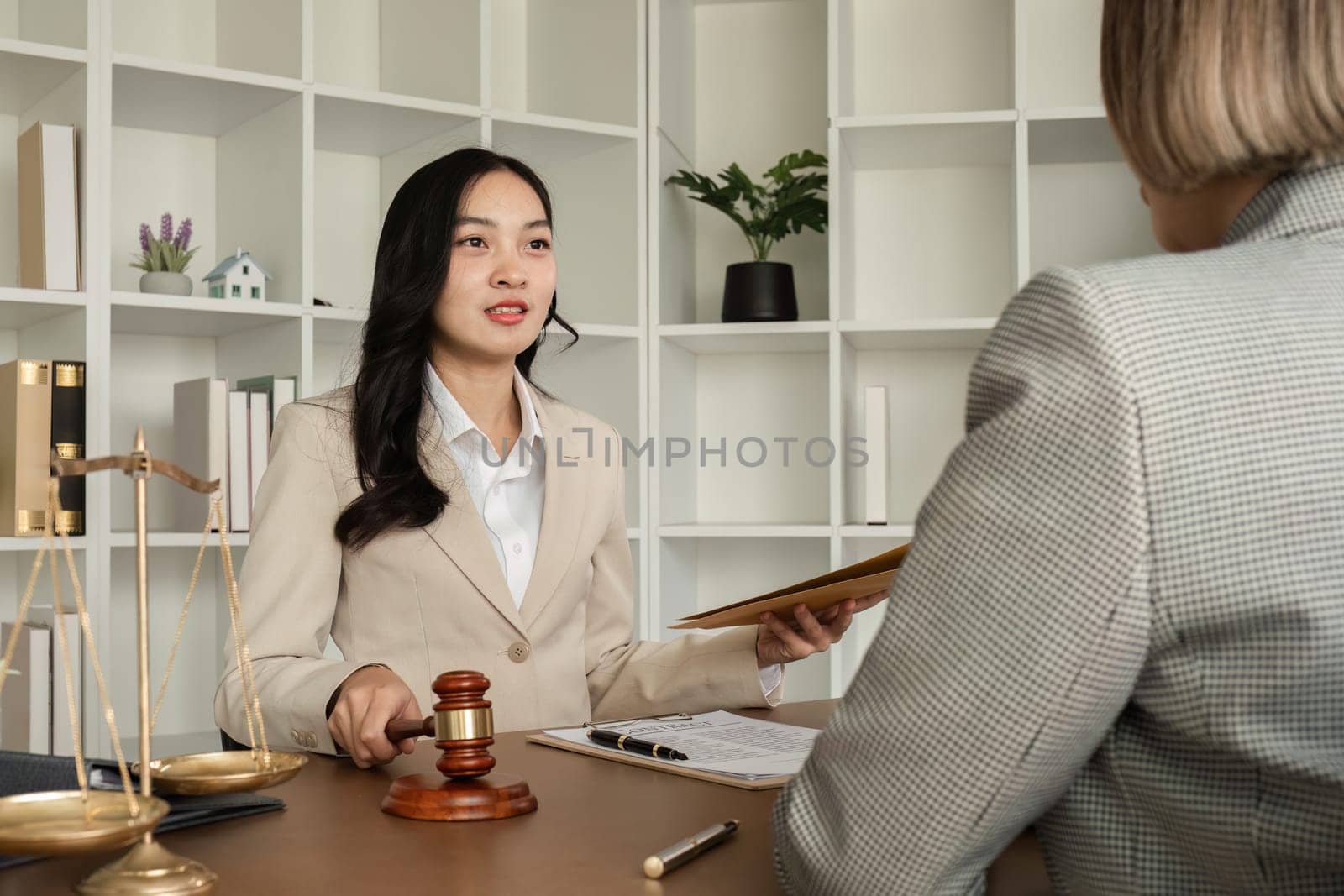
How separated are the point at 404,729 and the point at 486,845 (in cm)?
26

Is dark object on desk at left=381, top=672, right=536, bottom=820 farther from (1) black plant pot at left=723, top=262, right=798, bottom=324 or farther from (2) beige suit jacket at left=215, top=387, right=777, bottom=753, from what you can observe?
(1) black plant pot at left=723, top=262, right=798, bottom=324

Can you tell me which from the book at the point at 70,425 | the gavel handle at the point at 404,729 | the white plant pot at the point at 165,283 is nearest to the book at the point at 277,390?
the white plant pot at the point at 165,283

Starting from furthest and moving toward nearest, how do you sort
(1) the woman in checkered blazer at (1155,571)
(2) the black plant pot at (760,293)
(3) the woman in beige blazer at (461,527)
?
(2) the black plant pot at (760,293), (3) the woman in beige blazer at (461,527), (1) the woman in checkered blazer at (1155,571)

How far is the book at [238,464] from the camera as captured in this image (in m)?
2.58

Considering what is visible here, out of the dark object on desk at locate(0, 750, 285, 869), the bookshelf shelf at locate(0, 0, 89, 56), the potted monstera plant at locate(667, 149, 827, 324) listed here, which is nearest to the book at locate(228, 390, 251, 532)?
the bookshelf shelf at locate(0, 0, 89, 56)

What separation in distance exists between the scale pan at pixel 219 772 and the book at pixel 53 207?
5.69ft

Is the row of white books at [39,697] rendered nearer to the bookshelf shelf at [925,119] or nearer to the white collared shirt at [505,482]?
the white collared shirt at [505,482]

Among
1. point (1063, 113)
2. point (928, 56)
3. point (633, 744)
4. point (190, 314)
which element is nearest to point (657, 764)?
point (633, 744)

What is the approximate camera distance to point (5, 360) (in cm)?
268

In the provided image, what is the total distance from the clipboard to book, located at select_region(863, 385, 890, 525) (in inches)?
68.3

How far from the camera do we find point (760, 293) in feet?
9.93

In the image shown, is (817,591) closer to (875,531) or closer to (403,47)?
(875,531)

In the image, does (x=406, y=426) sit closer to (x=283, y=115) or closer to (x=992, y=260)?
(x=283, y=115)

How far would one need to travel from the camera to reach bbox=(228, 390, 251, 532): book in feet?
8.46
